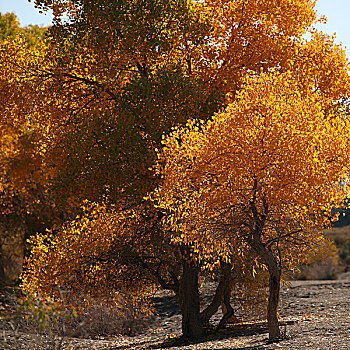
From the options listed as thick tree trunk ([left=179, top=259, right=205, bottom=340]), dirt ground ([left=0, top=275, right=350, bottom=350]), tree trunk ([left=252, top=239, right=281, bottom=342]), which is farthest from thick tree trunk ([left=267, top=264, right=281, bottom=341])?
thick tree trunk ([left=179, top=259, right=205, bottom=340])

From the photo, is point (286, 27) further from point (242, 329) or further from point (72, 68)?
point (242, 329)

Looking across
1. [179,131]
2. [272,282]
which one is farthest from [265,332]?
[179,131]

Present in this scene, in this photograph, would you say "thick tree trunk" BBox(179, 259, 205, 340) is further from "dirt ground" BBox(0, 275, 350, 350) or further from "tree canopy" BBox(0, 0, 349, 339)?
"dirt ground" BBox(0, 275, 350, 350)

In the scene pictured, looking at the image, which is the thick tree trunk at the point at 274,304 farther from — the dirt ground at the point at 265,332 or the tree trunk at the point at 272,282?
the dirt ground at the point at 265,332

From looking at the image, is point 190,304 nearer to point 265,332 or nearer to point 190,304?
point 190,304

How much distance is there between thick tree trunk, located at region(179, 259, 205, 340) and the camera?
1249 cm

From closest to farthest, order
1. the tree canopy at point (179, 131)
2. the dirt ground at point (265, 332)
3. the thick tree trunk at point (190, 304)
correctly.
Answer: the dirt ground at point (265, 332) < the tree canopy at point (179, 131) < the thick tree trunk at point (190, 304)

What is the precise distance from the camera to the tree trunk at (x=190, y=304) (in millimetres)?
12492

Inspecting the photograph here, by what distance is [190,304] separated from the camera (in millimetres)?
12570

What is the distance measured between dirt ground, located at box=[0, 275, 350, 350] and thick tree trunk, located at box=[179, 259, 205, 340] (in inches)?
16.0

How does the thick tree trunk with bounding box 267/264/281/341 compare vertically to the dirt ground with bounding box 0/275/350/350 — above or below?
above

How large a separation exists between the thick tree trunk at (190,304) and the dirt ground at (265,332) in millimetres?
407

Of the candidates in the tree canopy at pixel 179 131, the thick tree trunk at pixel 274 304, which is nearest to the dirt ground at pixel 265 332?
the thick tree trunk at pixel 274 304

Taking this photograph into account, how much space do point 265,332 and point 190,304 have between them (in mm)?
2041
